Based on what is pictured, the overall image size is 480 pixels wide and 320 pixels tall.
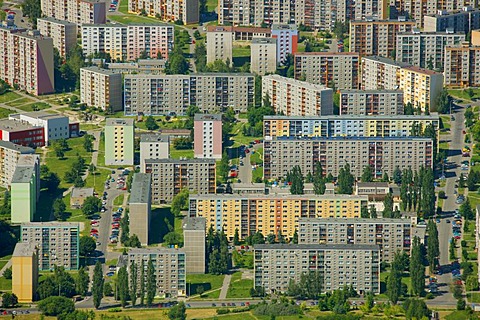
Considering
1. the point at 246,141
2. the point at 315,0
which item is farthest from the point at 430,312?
the point at 315,0

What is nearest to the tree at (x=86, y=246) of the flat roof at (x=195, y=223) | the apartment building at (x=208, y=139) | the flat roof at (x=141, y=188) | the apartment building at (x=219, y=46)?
the flat roof at (x=141, y=188)

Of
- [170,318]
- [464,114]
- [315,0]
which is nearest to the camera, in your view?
[170,318]

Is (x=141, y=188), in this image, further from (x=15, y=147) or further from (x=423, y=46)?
(x=423, y=46)

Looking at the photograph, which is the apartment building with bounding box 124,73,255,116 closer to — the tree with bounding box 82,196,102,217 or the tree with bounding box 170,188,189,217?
the tree with bounding box 170,188,189,217

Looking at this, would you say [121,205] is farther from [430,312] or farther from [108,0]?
[108,0]

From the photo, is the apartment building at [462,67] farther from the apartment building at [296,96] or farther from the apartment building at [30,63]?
the apartment building at [30,63]

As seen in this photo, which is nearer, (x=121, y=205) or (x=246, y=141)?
A: (x=121, y=205)

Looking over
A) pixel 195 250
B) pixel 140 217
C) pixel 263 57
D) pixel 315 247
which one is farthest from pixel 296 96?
pixel 315 247
